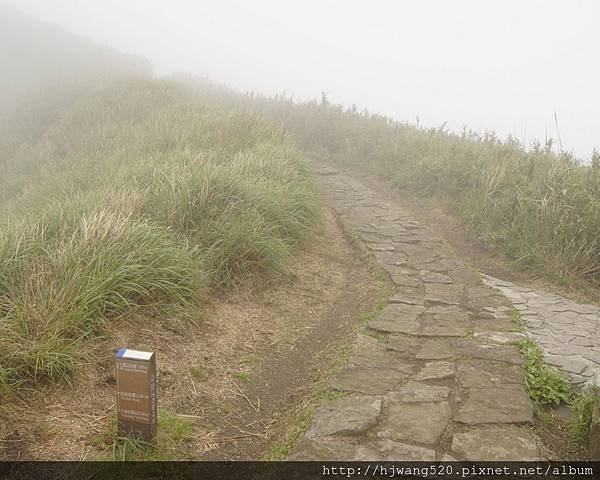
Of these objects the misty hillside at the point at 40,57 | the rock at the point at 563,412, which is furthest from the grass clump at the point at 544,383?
the misty hillside at the point at 40,57

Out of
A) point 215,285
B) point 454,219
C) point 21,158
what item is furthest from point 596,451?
point 21,158

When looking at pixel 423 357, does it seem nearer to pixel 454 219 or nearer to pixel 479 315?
pixel 479 315

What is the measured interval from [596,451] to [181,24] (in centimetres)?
6713

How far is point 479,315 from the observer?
183 inches

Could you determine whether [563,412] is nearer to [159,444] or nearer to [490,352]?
[490,352]

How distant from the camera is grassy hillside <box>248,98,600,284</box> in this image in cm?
574

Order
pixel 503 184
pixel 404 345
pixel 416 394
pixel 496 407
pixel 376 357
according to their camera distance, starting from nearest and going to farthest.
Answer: pixel 496 407
pixel 416 394
pixel 376 357
pixel 404 345
pixel 503 184

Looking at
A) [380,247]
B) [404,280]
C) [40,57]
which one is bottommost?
[404,280]

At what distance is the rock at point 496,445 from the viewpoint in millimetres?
2701

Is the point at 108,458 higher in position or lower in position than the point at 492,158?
lower

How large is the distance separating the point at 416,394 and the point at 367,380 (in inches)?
13.8

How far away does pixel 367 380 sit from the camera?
3529mm

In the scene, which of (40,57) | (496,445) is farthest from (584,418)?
(40,57)

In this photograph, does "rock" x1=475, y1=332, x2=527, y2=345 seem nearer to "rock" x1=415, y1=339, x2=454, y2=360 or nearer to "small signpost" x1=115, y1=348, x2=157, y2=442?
"rock" x1=415, y1=339, x2=454, y2=360
